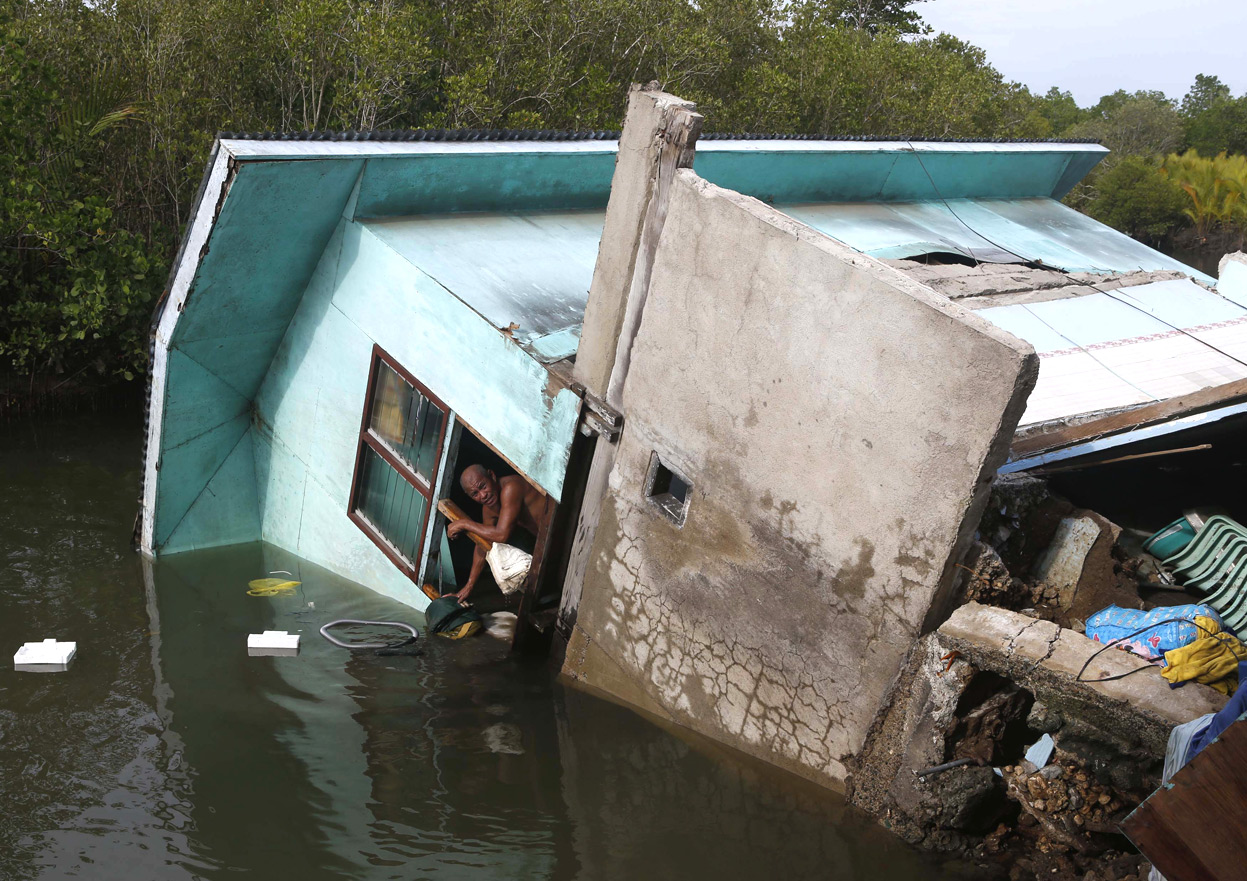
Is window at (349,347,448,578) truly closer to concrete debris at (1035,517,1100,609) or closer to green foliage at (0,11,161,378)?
concrete debris at (1035,517,1100,609)

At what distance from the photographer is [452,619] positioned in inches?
287

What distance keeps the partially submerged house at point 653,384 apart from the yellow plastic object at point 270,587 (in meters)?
0.42

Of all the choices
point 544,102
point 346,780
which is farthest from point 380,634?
point 544,102

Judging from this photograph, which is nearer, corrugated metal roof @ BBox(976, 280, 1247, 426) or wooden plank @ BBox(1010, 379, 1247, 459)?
wooden plank @ BBox(1010, 379, 1247, 459)

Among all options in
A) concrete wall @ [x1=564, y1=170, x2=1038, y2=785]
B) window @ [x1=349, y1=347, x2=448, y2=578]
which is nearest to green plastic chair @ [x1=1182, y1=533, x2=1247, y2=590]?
concrete wall @ [x1=564, y1=170, x2=1038, y2=785]

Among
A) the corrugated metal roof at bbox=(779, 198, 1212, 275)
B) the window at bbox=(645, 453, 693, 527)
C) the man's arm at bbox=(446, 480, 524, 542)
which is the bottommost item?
the man's arm at bbox=(446, 480, 524, 542)

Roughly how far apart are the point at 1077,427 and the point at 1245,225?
27.8 meters

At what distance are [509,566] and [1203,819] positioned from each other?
4875 mm

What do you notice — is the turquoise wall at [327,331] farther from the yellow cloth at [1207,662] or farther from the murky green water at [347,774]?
the yellow cloth at [1207,662]

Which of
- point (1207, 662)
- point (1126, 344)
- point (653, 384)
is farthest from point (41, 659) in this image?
point (1126, 344)

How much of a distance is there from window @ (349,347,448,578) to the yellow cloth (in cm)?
Answer: 474

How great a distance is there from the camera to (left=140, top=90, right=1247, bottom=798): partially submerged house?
476 centimetres

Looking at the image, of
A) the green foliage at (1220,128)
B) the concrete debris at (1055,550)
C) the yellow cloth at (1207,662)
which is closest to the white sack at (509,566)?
the concrete debris at (1055,550)

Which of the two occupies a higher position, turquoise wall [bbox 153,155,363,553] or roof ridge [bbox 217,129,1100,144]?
roof ridge [bbox 217,129,1100,144]
